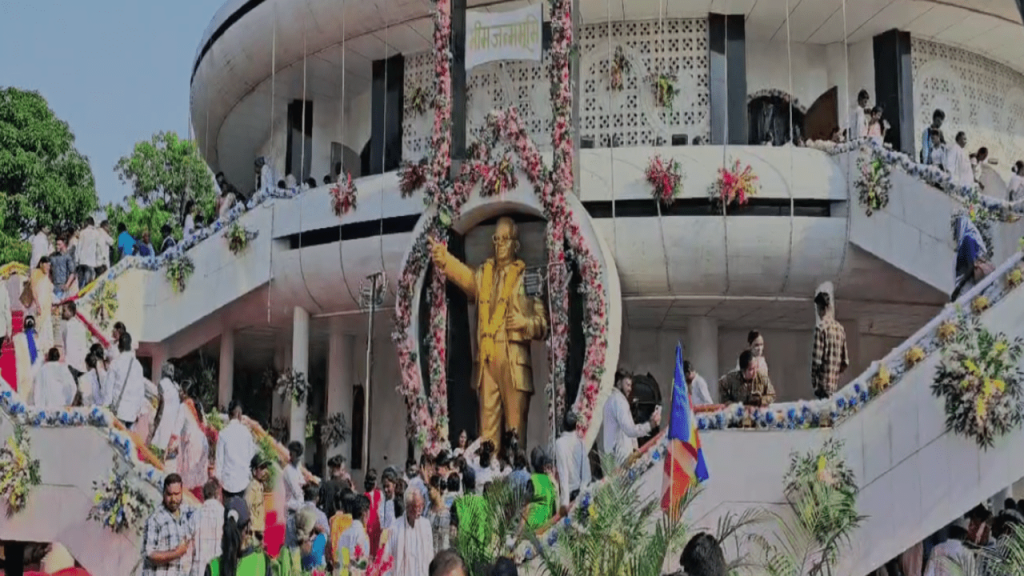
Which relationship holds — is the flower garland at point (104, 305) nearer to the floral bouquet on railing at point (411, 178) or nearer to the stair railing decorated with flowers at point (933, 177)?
the floral bouquet on railing at point (411, 178)

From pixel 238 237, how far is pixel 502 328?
217 inches

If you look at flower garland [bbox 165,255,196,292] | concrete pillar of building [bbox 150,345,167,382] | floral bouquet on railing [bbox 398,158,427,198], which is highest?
floral bouquet on railing [bbox 398,158,427,198]

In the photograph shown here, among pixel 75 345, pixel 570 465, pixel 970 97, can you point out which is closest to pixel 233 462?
pixel 570 465

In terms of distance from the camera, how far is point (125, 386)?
1413 centimetres

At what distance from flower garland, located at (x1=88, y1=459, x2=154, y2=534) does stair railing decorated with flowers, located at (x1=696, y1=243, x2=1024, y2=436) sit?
6266mm

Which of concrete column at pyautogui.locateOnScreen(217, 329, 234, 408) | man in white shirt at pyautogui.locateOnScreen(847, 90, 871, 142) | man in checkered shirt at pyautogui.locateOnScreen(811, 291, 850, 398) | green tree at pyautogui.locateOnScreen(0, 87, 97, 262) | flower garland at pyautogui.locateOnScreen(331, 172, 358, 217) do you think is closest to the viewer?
man in checkered shirt at pyautogui.locateOnScreen(811, 291, 850, 398)

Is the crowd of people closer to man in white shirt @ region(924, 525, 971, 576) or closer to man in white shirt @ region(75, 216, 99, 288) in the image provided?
man in white shirt @ region(924, 525, 971, 576)

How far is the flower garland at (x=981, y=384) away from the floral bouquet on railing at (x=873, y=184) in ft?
16.7

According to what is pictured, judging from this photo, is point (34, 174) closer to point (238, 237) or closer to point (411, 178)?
point (238, 237)

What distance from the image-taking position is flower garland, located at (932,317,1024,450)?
12.0 meters

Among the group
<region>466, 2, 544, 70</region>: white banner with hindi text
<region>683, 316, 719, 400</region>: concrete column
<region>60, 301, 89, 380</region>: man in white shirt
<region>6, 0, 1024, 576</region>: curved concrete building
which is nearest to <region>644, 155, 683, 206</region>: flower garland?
<region>6, 0, 1024, 576</region>: curved concrete building

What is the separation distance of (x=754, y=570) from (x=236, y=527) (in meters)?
5.24

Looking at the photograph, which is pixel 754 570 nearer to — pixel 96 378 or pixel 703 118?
pixel 96 378

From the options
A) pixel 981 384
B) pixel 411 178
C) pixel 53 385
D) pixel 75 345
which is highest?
pixel 411 178
